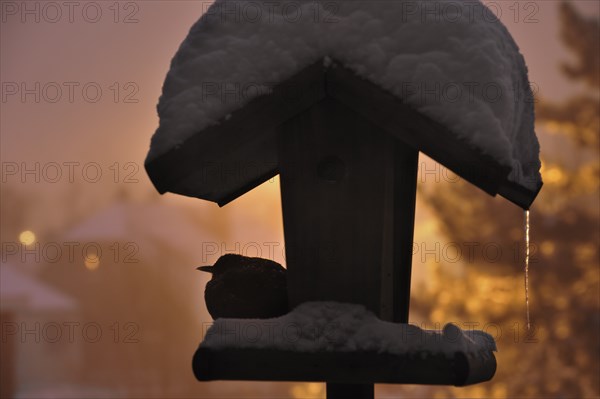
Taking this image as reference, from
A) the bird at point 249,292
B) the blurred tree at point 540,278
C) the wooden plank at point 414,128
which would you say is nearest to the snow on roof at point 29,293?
the blurred tree at point 540,278

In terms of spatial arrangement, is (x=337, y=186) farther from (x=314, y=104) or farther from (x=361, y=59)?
(x=361, y=59)

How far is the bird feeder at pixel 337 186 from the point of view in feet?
8.90

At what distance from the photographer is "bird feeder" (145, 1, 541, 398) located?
2713 mm

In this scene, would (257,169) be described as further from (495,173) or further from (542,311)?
(542,311)

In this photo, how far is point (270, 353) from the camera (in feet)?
9.36

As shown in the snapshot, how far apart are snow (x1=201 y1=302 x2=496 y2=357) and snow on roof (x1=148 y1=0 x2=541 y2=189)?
0.73m

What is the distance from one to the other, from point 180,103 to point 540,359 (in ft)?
26.1

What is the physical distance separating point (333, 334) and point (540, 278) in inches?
287

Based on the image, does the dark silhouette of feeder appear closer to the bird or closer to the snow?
the snow

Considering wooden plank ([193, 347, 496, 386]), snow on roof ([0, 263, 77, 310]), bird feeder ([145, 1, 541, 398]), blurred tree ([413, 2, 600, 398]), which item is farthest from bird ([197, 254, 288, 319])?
snow on roof ([0, 263, 77, 310])

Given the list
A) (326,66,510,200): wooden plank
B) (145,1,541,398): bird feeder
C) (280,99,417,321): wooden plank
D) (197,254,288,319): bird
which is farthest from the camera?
(197,254,288,319): bird

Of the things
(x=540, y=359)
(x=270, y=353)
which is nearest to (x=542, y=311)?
(x=540, y=359)

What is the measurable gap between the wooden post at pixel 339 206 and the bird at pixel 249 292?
144 mm

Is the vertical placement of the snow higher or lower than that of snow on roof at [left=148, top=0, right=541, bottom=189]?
lower
